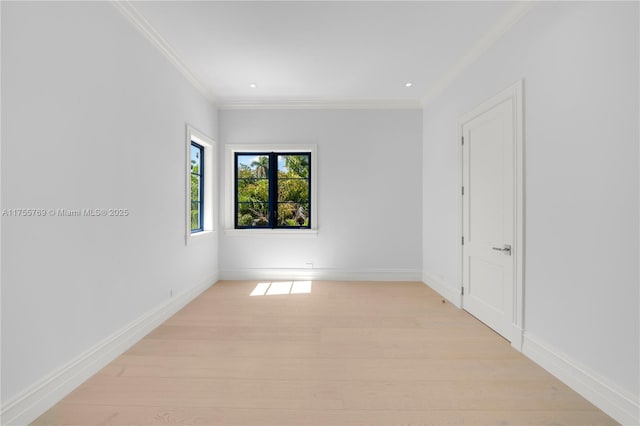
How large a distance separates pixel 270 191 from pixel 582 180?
13.1 feet

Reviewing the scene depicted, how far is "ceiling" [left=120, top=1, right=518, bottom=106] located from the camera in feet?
8.32

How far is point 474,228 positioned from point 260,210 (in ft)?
10.5

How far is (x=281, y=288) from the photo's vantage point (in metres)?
4.45

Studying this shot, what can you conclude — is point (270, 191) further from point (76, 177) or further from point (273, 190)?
point (76, 177)

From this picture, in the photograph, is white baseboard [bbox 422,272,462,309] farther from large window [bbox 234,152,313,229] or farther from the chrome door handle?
large window [bbox 234,152,313,229]

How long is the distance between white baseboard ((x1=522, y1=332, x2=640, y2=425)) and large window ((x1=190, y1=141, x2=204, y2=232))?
4067 millimetres

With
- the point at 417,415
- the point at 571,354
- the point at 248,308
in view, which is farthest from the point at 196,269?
the point at 571,354

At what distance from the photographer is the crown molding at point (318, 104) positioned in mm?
4727

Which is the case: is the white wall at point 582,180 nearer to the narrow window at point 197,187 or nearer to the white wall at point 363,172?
the white wall at point 363,172

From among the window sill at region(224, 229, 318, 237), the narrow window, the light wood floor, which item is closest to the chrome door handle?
the light wood floor

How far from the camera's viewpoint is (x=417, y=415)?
1.74 metres

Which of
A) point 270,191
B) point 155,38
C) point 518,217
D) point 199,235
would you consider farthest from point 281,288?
point 155,38

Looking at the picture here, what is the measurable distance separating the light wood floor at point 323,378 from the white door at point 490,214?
26 cm

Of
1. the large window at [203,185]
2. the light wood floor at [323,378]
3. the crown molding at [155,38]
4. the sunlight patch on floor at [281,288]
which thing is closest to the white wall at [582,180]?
the light wood floor at [323,378]
